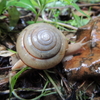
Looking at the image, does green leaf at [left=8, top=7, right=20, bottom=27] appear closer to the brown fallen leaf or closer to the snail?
the snail

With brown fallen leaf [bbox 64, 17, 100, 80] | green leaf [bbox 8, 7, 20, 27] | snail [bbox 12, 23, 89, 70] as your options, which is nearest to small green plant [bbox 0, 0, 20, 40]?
green leaf [bbox 8, 7, 20, 27]

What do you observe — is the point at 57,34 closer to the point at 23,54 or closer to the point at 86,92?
the point at 23,54

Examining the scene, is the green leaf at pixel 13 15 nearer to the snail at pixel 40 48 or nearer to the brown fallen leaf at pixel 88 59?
the snail at pixel 40 48

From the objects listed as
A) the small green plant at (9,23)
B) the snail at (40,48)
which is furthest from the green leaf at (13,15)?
the snail at (40,48)

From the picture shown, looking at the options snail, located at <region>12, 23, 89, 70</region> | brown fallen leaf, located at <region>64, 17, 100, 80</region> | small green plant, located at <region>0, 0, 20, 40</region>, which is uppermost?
small green plant, located at <region>0, 0, 20, 40</region>

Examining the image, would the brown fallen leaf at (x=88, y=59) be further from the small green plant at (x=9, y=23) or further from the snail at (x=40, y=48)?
the small green plant at (x=9, y=23)

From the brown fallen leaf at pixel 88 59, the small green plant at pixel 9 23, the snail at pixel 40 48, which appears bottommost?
the brown fallen leaf at pixel 88 59

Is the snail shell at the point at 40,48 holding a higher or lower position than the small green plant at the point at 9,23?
lower

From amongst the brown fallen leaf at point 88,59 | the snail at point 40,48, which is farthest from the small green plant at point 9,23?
the brown fallen leaf at point 88,59

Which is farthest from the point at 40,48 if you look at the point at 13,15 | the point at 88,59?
the point at 13,15

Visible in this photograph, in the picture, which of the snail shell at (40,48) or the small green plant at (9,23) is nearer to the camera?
the snail shell at (40,48)
